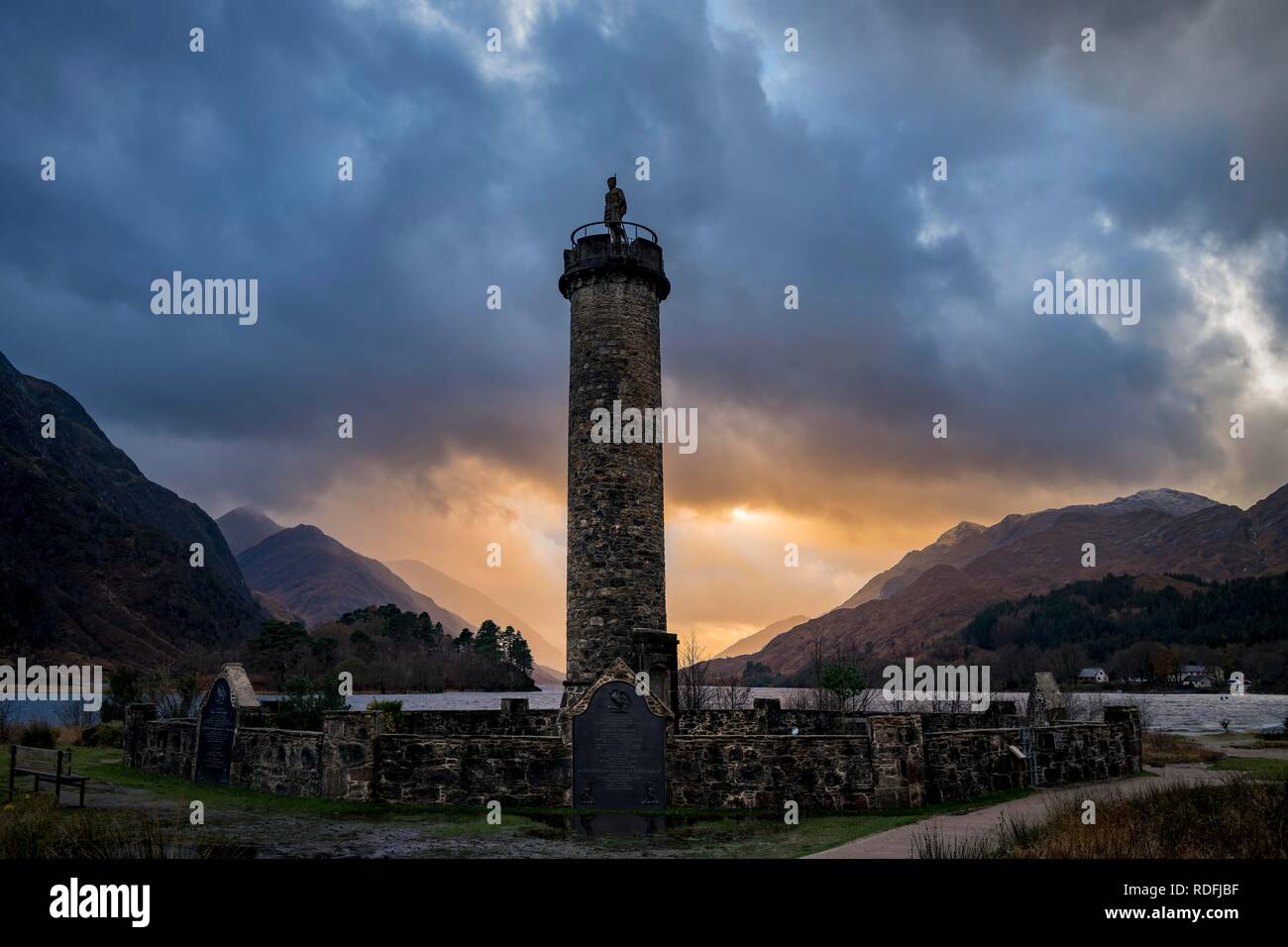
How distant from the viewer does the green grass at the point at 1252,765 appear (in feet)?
70.9

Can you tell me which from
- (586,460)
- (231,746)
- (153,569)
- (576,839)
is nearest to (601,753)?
(576,839)

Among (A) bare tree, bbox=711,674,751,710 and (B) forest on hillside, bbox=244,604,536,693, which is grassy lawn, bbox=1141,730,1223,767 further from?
(B) forest on hillside, bbox=244,604,536,693

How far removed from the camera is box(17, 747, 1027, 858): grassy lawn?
1327cm

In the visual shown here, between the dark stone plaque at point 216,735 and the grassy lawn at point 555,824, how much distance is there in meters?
0.63

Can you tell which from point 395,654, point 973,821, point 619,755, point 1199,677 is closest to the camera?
point 973,821

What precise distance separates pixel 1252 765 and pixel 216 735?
83.6 ft

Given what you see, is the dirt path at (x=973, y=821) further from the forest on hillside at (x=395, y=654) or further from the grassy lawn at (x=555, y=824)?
the forest on hillside at (x=395, y=654)

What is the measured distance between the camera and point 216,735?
20406 millimetres

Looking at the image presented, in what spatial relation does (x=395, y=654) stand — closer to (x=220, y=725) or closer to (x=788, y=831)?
(x=220, y=725)

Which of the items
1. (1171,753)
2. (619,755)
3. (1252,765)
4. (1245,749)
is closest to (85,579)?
(619,755)

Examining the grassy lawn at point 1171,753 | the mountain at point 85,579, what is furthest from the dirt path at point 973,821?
the mountain at point 85,579

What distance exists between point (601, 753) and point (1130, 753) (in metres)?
13.9
